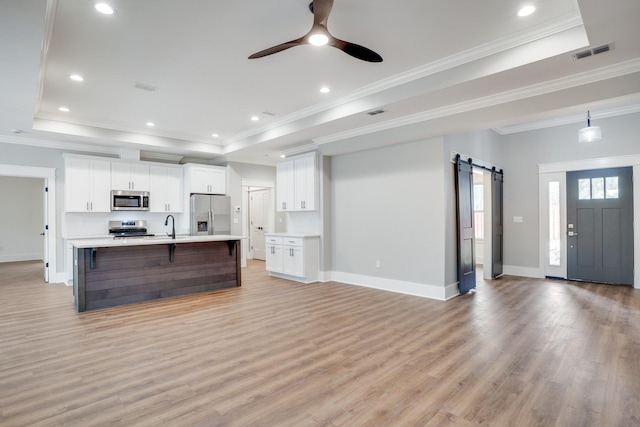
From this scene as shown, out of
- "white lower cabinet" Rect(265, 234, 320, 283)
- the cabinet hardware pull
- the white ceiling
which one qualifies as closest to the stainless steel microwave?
the white ceiling

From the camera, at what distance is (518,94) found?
12.1 ft

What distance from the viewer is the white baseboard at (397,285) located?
5.01m

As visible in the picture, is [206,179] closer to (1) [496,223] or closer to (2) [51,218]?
(2) [51,218]

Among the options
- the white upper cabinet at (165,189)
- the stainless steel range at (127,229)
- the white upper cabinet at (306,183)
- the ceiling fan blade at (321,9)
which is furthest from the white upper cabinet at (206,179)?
the ceiling fan blade at (321,9)

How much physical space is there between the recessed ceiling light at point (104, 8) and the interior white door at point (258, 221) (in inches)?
272

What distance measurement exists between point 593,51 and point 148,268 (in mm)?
5874

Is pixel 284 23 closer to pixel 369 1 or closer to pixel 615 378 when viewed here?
pixel 369 1

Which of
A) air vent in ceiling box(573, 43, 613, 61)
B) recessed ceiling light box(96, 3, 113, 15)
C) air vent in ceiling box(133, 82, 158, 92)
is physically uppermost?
air vent in ceiling box(133, 82, 158, 92)

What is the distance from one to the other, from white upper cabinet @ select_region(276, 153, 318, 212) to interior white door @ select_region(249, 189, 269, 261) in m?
2.64

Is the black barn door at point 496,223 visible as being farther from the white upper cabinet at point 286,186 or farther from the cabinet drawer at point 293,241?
the white upper cabinet at point 286,186

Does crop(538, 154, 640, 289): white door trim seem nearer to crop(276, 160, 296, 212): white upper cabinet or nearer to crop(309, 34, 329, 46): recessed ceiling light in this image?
crop(276, 160, 296, 212): white upper cabinet

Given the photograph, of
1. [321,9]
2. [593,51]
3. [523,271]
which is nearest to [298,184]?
[321,9]

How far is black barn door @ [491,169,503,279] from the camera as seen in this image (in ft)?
21.7

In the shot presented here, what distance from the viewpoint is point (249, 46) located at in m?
3.32
